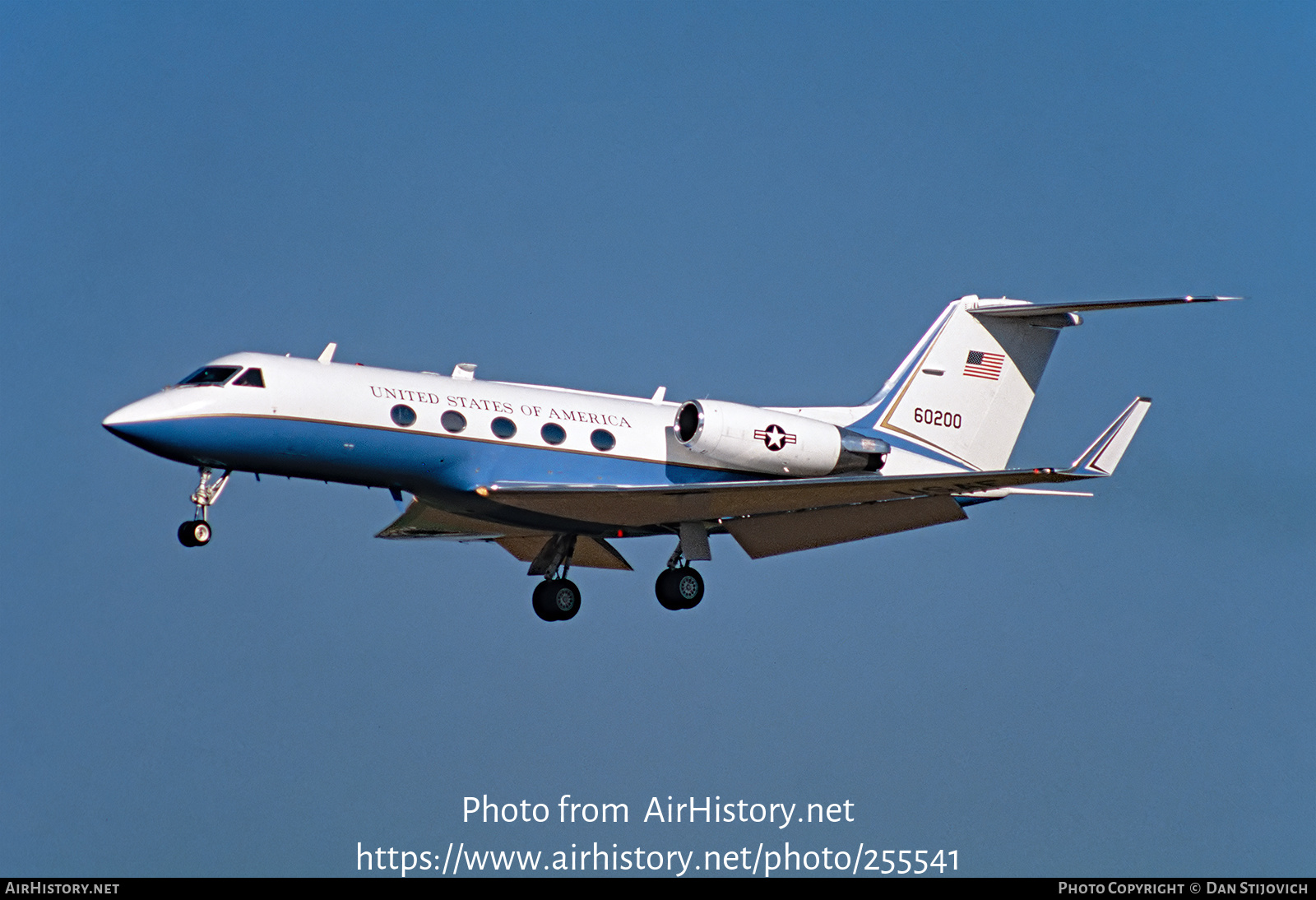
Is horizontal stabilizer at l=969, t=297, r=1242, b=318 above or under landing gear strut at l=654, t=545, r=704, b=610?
above

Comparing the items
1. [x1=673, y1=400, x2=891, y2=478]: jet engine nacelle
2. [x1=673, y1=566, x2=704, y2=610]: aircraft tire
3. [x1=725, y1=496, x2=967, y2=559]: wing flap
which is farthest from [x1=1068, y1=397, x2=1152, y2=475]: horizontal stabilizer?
[x1=673, y1=566, x2=704, y2=610]: aircraft tire

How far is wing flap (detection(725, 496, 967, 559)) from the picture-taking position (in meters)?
26.3

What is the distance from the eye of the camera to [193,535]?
23.3m

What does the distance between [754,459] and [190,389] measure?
800 centimetres

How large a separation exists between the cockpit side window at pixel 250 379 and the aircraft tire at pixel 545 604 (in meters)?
6.10

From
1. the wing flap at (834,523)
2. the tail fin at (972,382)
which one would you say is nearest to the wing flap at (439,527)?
the wing flap at (834,523)

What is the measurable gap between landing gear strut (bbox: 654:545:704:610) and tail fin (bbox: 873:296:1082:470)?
169 inches

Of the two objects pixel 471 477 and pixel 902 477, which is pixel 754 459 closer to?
pixel 902 477

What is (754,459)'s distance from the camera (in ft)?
84.9

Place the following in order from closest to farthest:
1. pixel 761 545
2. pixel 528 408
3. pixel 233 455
→ 1. pixel 233 455
2. pixel 528 408
3. pixel 761 545

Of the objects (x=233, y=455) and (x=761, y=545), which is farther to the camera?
(x=761, y=545)

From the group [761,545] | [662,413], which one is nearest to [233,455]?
[662,413]

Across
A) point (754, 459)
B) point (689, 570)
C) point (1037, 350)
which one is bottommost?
point (689, 570)

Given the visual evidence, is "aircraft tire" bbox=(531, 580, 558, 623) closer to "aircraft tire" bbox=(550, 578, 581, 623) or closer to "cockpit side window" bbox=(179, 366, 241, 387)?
"aircraft tire" bbox=(550, 578, 581, 623)
